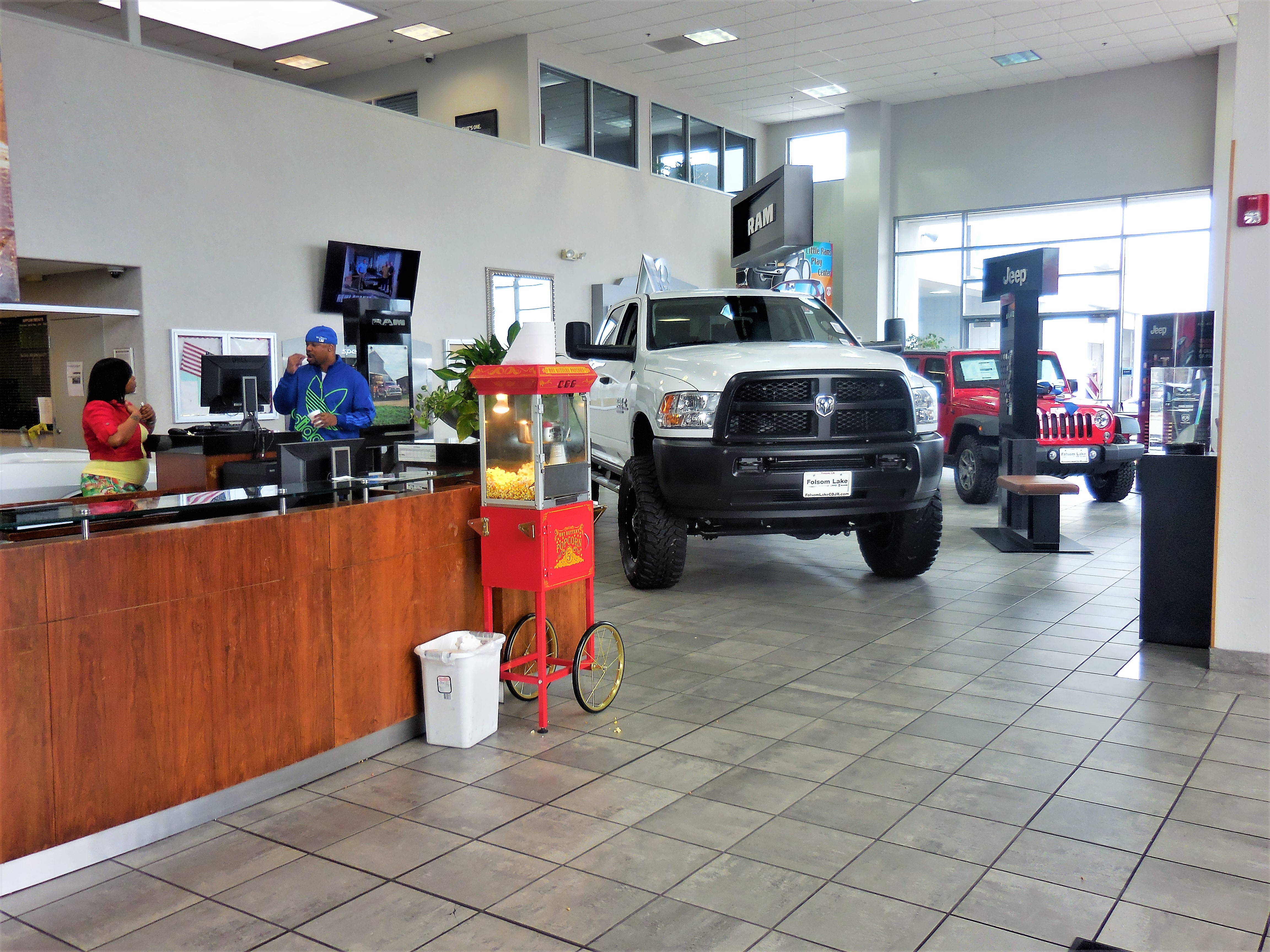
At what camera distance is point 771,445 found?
18.3 ft

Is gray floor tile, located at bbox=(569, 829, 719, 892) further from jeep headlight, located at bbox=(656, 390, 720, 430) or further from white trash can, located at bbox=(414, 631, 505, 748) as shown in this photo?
jeep headlight, located at bbox=(656, 390, 720, 430)

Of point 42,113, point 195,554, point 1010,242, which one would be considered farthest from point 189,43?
point 1010,242

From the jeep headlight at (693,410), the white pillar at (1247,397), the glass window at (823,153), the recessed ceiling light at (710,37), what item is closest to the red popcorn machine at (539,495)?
the jeep headlight at (693,410)

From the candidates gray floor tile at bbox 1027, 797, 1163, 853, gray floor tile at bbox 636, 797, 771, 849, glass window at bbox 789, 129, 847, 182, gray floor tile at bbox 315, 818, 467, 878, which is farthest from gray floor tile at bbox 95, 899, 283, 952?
glass window at bbox 789, 129, 847, 182

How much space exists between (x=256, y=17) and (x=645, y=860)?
39.8ft

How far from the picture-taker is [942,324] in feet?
61.4

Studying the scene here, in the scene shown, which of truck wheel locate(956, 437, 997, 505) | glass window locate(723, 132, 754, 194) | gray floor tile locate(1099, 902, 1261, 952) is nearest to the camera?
gray floor tile locate(1099, 902, 1261, 952)

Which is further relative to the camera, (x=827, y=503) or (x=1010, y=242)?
(x=1010, y=242)

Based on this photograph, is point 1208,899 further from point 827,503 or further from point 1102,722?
point 827,503

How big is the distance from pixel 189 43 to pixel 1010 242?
A: 1358 centimetres

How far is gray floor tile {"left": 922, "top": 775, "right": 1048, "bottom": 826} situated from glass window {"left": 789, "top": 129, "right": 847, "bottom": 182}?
1762cm

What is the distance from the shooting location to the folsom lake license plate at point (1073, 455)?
957 centimetres

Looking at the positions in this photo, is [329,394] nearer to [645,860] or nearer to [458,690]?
[458,690]

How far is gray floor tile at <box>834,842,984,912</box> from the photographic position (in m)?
2.52
